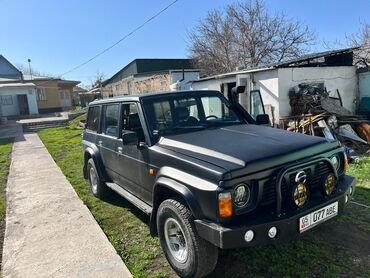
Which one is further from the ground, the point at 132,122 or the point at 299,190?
the point at 132,122

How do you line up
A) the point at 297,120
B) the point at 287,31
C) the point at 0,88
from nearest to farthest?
1. the point at 297,120
2. the point at 287,31
3. the point at 0,88

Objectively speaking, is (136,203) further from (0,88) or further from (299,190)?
(0,88)

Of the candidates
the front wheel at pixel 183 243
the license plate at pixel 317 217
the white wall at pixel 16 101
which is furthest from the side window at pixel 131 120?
the white wall at pixel 16 101

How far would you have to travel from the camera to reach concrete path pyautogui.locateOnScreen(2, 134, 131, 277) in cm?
354

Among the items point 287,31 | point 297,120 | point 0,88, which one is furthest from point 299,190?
point 0,88

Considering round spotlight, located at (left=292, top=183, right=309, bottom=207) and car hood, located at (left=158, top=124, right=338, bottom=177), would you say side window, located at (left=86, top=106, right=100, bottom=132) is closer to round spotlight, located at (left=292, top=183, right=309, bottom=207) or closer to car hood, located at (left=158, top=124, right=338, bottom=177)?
car hood, located at (left=158, top=124, right=338, bottom=177)

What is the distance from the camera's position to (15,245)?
13.8 ft

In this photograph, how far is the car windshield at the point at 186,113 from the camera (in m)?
3.86

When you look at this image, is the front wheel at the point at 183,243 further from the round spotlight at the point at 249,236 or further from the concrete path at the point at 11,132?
the concrete path at the point at 11,132

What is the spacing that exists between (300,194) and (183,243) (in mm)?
1252

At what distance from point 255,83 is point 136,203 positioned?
345 inches

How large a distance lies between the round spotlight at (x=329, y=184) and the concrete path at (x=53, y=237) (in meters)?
2.18

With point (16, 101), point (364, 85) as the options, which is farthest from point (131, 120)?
point (16, 101)

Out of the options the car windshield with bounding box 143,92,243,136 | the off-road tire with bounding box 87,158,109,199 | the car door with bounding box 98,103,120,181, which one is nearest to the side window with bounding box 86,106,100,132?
the car door with bounding box 98,103,120,181
